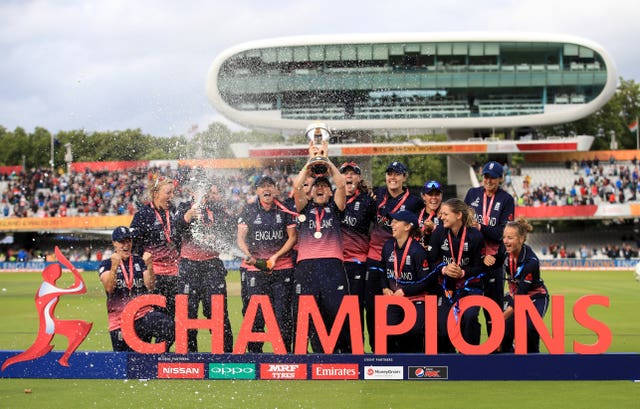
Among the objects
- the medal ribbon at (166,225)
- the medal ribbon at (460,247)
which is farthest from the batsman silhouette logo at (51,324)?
the medal ribbon at (460,247)

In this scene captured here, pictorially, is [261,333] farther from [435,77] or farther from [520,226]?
[435,77]

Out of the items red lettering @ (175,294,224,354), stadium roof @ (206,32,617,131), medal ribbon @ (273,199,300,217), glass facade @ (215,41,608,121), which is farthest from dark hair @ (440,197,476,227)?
stadium roof @ (206,32,617,131)

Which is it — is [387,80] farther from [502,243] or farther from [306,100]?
[502,243]

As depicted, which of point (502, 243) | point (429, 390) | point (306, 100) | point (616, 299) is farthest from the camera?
point (306, 100)

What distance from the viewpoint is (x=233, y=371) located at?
8.64 m

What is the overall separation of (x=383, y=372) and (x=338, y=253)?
1.47 m

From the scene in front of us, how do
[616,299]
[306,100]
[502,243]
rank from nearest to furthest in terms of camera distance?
1. [502,243]
2. [616,299]
3. [306,100]

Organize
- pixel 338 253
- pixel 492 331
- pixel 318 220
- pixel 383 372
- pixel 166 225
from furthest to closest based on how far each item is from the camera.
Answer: pixel 166 225
pixel 318 220
pixel 338 253
pixel 383 372
pixel 492 331

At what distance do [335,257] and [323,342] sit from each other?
1.04 meters

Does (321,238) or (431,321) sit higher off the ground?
(321,238)

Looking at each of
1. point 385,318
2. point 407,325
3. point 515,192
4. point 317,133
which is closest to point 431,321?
point 407,325

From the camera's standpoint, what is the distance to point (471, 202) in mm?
9672

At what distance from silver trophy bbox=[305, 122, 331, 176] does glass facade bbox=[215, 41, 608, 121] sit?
44.9m

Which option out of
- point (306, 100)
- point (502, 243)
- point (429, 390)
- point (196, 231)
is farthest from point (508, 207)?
point (306, 100)
